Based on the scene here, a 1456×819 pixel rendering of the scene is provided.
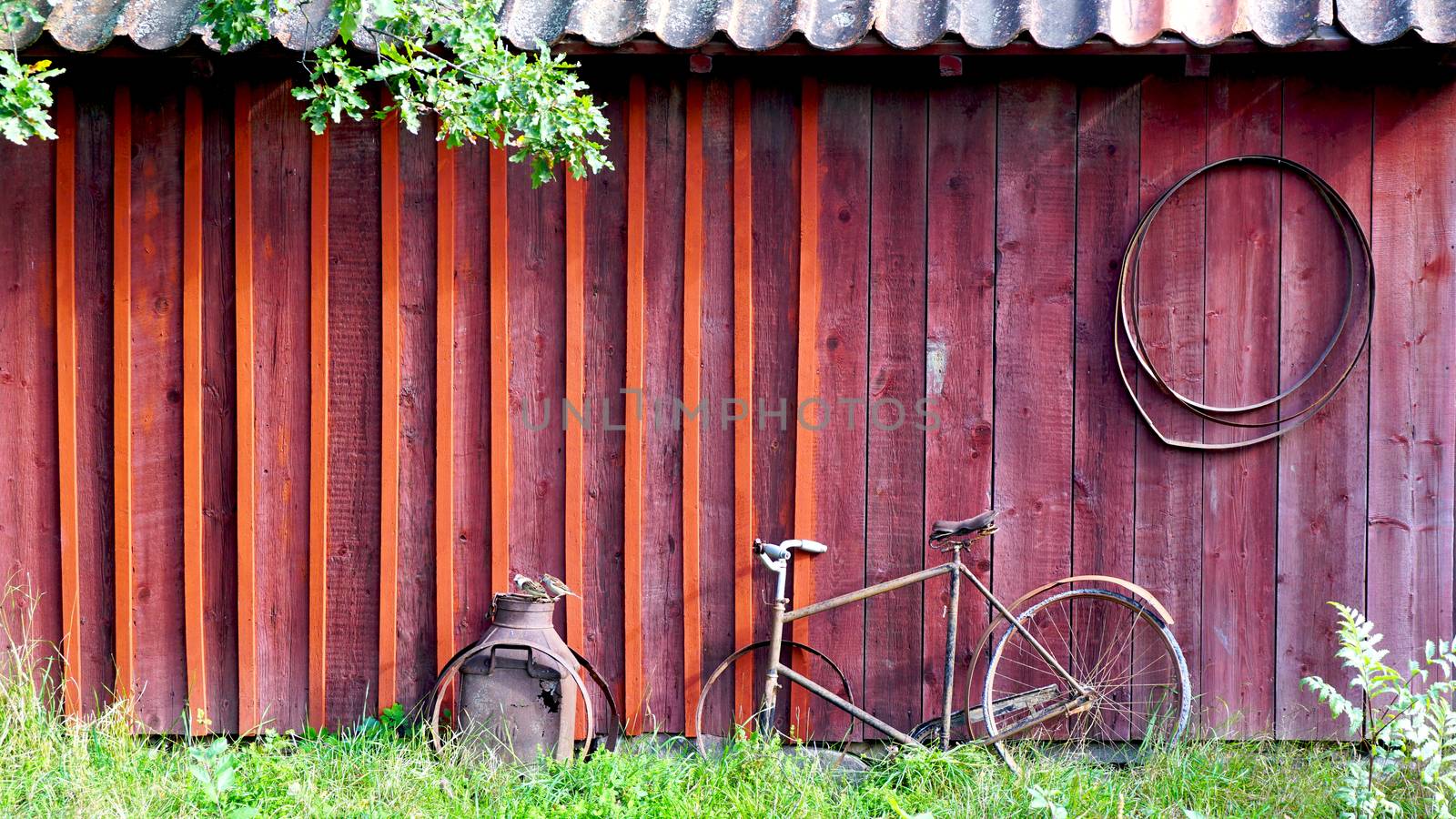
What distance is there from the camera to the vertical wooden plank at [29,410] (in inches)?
157

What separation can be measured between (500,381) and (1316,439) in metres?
3.20

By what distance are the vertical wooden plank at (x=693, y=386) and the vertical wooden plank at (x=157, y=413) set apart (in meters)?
2.00

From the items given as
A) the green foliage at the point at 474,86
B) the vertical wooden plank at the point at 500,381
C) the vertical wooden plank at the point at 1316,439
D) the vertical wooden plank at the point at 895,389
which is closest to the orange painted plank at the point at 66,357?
the green foliage at the point at 474,86

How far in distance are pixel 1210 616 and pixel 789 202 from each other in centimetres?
231

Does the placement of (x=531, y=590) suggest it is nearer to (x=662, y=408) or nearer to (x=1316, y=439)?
(x=662, y=408)

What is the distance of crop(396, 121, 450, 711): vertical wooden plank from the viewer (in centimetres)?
399

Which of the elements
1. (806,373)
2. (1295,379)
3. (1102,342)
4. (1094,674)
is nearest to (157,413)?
(806,373)

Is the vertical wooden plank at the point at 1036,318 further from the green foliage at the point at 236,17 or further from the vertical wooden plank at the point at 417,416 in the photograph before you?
the green foliage at the point at 236,17

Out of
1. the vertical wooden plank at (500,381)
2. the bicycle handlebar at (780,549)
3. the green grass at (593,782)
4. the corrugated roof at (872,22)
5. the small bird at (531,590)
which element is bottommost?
the green grass at (593,782)

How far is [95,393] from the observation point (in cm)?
403

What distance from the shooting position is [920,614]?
13.2ft

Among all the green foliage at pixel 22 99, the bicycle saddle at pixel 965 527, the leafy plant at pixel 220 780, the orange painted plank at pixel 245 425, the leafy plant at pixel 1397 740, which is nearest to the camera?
the green foliage at pixel 22 99

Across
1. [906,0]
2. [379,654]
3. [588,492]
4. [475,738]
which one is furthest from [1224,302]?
[379,654]

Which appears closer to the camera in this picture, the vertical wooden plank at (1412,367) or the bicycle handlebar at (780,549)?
the bicycle handlebar at (780,549)
